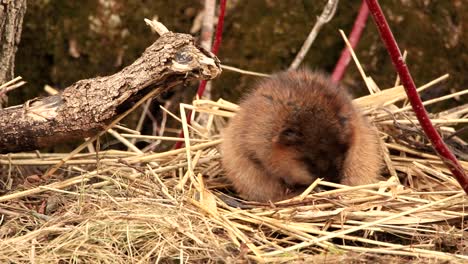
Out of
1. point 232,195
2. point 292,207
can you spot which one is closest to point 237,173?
point 232,195

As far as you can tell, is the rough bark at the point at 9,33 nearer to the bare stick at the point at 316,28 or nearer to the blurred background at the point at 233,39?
the blurred background at the point at 233,39

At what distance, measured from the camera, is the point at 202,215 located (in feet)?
14.1

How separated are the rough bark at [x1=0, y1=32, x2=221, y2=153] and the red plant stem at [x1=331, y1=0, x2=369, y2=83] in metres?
1.90

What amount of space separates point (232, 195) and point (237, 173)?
16cm

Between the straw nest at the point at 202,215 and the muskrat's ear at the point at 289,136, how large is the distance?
0.27 metres

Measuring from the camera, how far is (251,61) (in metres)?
6.59

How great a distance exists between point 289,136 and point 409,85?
1.05m

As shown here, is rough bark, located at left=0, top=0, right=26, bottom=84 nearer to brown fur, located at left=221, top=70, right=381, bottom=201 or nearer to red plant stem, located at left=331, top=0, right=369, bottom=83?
brown fur, located at left=221, top=70, right=381, bottom=201

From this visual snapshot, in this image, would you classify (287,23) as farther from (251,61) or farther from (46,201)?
(46,201)

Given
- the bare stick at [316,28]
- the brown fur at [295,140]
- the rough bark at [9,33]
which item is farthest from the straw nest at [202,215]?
the bare stick at [316,28]

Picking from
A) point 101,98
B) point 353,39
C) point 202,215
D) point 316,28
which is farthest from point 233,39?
point 202,215

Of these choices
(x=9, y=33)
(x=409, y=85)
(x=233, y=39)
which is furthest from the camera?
(x=233, y=39)

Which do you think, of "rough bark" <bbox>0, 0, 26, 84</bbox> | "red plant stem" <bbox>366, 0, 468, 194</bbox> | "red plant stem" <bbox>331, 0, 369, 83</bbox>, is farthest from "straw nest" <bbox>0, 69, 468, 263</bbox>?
"red plant stem" <bbox>331, 0, 369, 83</bbox>

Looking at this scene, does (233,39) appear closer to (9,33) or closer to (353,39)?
(353,39)
